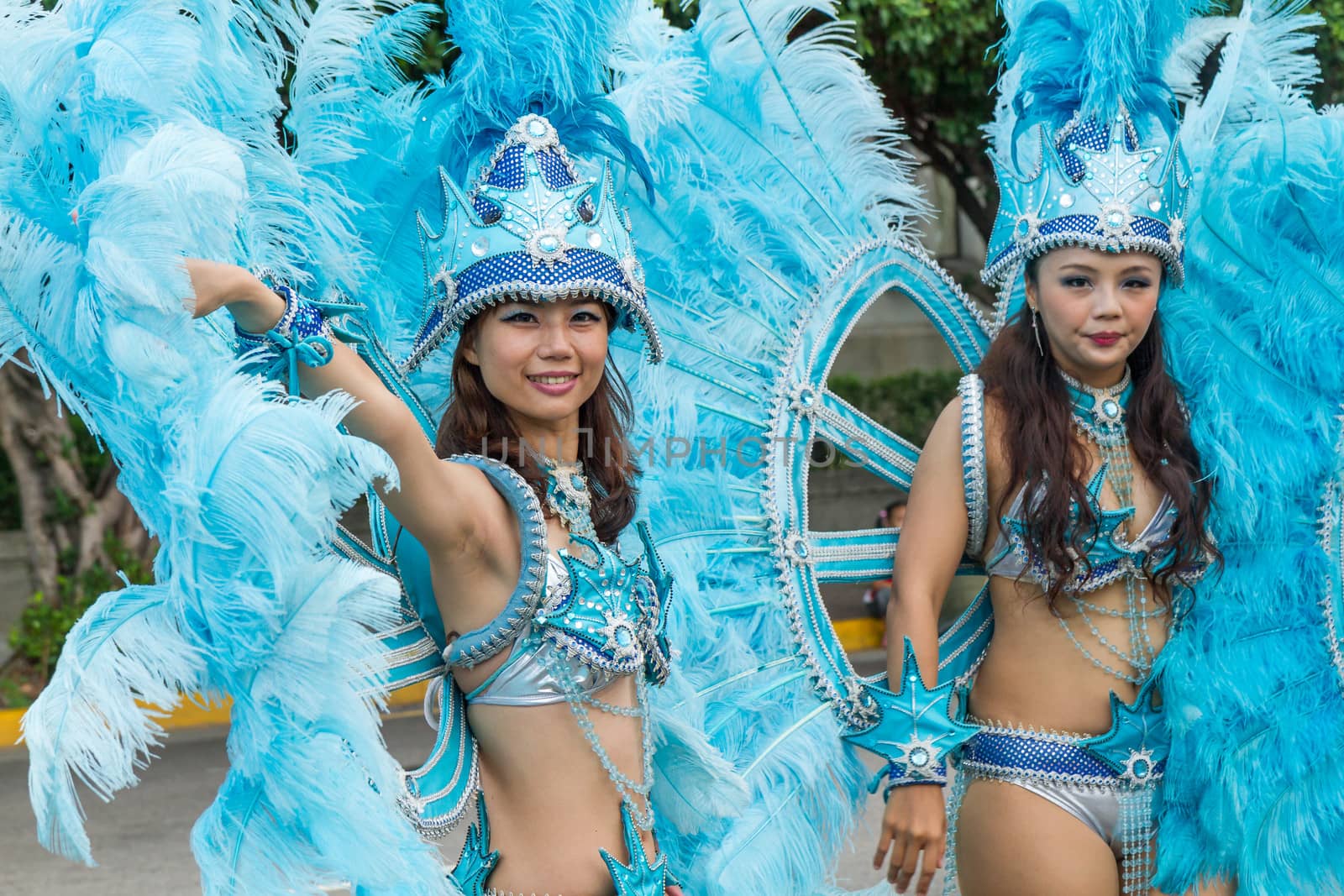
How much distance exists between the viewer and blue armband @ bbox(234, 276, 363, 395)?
1.99 metres

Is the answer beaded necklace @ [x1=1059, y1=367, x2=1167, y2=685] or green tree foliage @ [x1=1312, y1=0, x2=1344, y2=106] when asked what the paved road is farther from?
green tree foliage @ [x1=1312, y1=0, x2=1344, y2=106]

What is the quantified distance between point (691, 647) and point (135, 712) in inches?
54.2

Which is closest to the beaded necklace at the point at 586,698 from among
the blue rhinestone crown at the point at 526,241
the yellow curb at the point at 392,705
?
the blue rhinestone crown at the point at 526,241

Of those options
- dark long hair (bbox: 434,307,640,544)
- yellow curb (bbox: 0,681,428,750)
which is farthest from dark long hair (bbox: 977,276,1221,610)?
yellow curb (bbox: 0,681,428,750)

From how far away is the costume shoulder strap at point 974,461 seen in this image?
9.45 feet

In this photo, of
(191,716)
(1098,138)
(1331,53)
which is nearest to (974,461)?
(1098,138)

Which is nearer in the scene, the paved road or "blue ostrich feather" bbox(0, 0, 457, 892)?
"blue ostrich feather" bbox(0, 0, 457, 892)

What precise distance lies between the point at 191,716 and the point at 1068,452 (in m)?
5.90

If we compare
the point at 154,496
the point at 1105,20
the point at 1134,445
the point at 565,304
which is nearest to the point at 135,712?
the point at 154,496

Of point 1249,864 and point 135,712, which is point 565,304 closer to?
point 135,712

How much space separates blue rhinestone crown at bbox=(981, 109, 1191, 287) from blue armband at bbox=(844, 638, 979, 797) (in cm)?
88

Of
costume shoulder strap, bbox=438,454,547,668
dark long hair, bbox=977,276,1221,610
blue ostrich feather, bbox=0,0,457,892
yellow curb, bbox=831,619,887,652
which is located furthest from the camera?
yellow curb, bbox=831,619,887,652

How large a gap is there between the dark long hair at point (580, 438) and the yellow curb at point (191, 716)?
430 cm

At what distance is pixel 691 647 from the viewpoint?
2.93 meters
